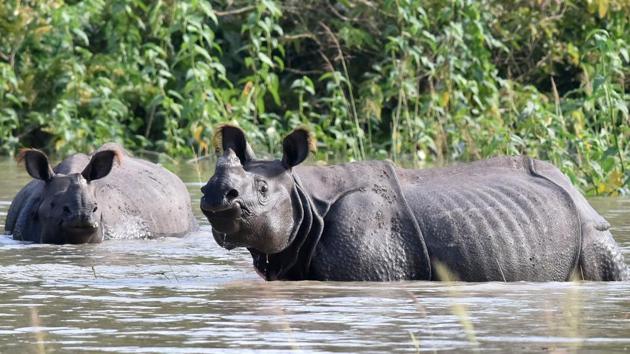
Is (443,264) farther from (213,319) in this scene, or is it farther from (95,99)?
(95,99)

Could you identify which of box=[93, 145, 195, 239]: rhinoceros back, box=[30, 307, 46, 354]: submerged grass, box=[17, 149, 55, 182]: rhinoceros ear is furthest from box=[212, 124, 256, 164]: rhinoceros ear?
box=[93, 145, 195, 239]: rhinoceros back

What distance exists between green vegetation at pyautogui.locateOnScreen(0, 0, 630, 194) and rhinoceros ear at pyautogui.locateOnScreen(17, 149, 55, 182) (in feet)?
19.6

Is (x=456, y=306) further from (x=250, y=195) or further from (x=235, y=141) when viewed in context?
(x=235, y=141)

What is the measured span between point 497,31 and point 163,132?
4341mm

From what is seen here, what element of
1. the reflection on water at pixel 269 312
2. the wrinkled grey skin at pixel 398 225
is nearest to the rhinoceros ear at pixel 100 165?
the reflection on water at pixel 269 312

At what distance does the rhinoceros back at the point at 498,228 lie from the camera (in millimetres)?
8445

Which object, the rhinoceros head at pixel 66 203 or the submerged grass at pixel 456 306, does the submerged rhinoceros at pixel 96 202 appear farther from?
the submerged grass at pixel 456 306

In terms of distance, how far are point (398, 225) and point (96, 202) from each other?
3.27m

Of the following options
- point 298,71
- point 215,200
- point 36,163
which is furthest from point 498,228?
point 298,71

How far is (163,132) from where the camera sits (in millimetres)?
18344

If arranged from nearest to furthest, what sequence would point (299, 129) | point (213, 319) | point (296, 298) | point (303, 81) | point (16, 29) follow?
1. point (213, 319)
2. point (296, 298)
3. point (299, 129)
4. point (303, 81)
5. point (16, 29)

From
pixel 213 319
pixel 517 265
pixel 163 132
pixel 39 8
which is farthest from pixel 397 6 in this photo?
pixel 213 319

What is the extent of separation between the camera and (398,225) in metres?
8.45

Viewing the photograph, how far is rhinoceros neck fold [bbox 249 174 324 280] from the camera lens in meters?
8.29
